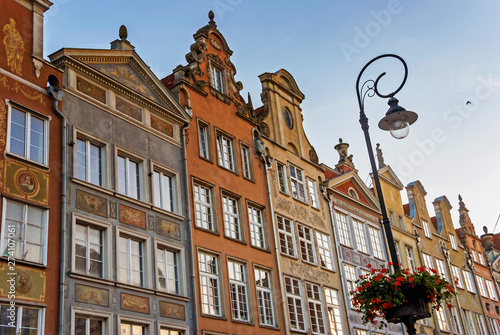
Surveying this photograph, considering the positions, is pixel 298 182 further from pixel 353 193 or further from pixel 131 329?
pixel 131 329

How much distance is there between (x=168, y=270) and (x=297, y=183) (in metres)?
9.92

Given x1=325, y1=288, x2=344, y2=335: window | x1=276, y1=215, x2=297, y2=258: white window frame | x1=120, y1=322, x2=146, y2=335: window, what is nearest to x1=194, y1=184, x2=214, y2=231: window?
x1=276, y1=215, x2=297, y2=258: white window frame

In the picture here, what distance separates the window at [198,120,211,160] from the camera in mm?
23219

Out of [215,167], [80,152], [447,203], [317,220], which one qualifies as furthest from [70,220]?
[447,203]

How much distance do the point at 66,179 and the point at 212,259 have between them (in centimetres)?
624

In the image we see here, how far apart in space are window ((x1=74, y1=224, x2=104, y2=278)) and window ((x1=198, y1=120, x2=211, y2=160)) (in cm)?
639

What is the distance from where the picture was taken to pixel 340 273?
28031mm

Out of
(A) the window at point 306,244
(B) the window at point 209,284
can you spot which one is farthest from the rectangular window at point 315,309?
(B) the window at point 209,284

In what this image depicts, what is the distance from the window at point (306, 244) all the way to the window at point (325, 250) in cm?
51

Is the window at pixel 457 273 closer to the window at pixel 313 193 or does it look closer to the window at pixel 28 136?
the window at pixel 313 193

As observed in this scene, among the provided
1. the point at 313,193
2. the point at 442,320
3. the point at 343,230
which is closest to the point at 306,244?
the point at 313,193

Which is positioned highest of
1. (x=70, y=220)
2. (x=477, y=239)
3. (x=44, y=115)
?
(x=477, y=239)

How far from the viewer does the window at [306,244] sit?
2657 cm

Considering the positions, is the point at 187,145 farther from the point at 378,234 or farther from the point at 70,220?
the point at 378,234
